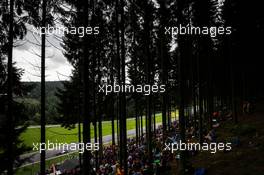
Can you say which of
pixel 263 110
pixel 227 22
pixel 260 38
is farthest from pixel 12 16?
pixel 263 110

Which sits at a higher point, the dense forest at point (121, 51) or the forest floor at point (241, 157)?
the dense forest at point (121, 51)

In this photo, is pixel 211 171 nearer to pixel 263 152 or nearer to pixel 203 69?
pixel 263 152

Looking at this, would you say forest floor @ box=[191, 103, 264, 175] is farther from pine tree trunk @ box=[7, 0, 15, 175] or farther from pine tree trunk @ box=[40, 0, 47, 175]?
pine tree trunk @ box=[7, 0, 15, 175]

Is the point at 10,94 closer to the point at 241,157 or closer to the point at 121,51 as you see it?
the point at 121,51

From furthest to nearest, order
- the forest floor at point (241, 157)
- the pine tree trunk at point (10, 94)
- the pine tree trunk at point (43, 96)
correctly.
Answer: the forest floor at point (241, 157) < the pine tree trunk at point (43, 96) < the pine tree trunk at point (10, 94)

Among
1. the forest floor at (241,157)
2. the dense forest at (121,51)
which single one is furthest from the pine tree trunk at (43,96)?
the forest floor at (241,157)

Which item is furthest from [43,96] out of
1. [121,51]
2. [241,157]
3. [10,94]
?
[241,157]

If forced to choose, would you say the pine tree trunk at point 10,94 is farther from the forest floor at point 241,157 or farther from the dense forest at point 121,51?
the forest floor at point 241,157

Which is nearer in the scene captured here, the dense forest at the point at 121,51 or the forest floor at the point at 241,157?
the dense forest at the point at 121,51

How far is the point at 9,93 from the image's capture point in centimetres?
1236

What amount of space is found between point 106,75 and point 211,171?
13.5 m

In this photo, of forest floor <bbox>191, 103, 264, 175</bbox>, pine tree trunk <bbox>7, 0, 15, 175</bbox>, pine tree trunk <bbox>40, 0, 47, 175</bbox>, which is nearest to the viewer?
pine tree trunk <bbox>7, 0, 15, 175</bbox>

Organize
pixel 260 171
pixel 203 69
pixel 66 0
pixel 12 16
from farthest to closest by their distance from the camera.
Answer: pixel 203 69 → pixel 260 171 → pixel 12 16 → pixel 66 0

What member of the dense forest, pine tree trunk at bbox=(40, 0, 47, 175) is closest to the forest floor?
the dense forest
